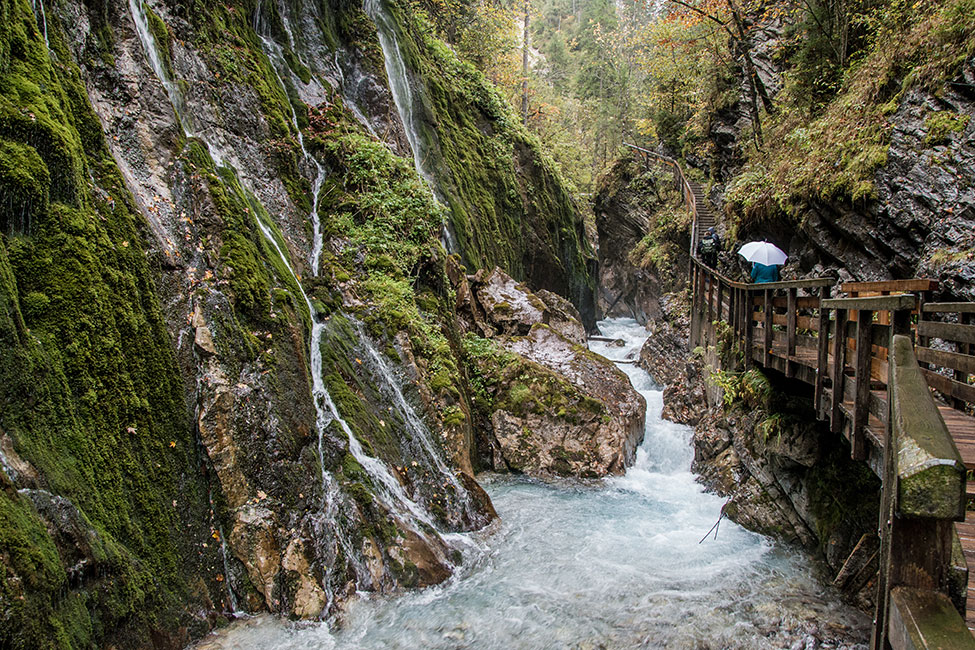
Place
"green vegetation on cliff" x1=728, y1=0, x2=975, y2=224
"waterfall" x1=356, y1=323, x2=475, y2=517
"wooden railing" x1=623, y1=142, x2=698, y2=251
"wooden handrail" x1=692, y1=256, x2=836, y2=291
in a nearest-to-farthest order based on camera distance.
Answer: "wooden handrail" x1=692, y1=256, x2=836, y2=291 < "waterfall" x1=356, y1=323, x2=475, y2=517 < "green vegetation on cliff" x1=728, y1=0, x2=975, y2=224 < "wooden railing" x1=623, y1=142, x2=698, y2=251

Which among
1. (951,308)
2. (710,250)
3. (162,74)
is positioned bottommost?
(951,308)

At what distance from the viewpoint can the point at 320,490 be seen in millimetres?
6535

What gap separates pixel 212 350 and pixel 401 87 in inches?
452

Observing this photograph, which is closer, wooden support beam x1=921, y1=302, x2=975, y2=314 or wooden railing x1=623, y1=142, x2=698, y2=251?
wooden support beam x1=921, y1=302, x2=975, y2=314

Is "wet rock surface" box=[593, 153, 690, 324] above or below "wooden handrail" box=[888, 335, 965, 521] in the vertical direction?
above

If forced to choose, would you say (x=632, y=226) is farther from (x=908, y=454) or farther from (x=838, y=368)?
(x=908, y=454)

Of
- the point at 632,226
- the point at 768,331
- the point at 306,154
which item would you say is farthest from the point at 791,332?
the point at 632,226

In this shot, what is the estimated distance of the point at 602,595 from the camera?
6906 mm

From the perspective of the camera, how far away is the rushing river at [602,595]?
5914mm

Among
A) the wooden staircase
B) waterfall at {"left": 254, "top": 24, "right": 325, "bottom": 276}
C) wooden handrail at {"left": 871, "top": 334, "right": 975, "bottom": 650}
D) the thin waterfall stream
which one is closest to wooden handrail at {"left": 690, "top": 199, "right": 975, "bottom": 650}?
wooden handrail at {"left": 871, "top": 334, "right": 975, "bottom": 650}

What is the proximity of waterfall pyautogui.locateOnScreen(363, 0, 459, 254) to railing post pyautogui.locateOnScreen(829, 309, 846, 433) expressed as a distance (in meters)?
10.3

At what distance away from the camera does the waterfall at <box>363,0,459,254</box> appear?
14.9 meters

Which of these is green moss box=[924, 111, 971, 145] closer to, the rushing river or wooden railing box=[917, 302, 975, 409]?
wooden railing box=[917, 302, 975, 409]

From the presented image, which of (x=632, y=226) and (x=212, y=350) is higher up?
(x=632, y=226)
